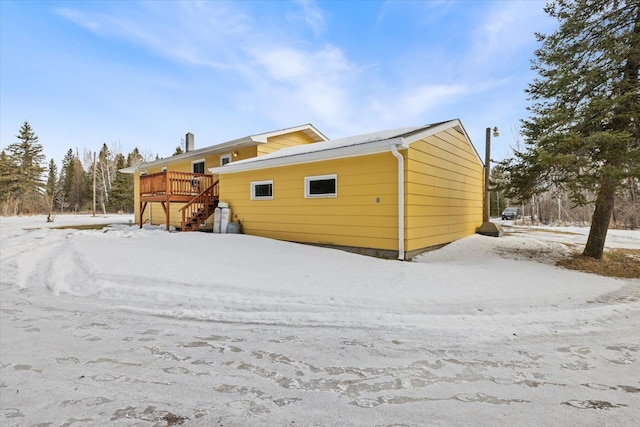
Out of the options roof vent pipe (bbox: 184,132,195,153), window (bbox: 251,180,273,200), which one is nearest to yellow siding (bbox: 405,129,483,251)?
window (bbox: 251,180,273,200)

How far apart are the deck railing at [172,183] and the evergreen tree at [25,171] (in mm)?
28571

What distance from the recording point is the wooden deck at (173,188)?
11.4 m

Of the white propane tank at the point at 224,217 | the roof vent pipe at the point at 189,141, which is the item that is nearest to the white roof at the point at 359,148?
the white propane tank at the point at 224,217

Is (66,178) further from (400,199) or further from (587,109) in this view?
(587,109)

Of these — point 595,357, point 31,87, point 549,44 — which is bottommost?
point 595,357

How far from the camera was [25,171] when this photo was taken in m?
33.7

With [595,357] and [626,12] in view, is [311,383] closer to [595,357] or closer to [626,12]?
[595,357]

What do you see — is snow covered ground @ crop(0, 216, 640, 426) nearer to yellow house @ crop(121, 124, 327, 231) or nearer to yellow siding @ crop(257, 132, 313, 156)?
yellow house @ crop(121, 124, 327, 231)

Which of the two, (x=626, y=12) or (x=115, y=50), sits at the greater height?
(x=115, y=50)

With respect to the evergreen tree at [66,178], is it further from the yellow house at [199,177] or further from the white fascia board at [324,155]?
the white fascia board at [324,155]

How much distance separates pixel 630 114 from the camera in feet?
19.8

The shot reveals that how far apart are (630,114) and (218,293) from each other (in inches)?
339

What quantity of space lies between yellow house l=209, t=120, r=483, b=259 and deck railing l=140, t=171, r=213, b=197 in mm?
2162

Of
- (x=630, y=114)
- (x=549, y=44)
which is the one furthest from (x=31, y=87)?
(x=630, y=114)
